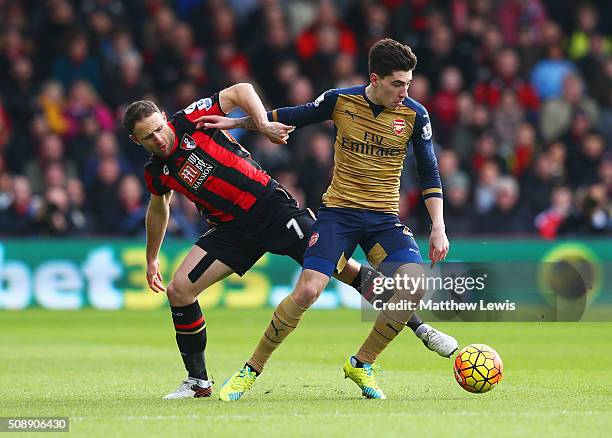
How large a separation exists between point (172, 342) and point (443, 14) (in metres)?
10.3

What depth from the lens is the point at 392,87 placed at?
8.96 meters

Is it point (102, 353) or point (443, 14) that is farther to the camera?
point (443, 14)

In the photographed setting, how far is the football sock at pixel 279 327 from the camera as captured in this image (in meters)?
9.09

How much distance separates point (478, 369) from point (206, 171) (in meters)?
2.39

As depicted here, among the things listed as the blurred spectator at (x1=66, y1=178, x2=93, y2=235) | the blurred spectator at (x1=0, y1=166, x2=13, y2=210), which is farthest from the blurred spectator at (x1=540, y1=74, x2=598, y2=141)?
the blurred spectator at (x1=0, y1=166, x2=13, y2=210)

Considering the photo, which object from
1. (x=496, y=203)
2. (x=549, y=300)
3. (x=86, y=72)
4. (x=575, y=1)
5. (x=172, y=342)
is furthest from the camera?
(x=575, y=1)

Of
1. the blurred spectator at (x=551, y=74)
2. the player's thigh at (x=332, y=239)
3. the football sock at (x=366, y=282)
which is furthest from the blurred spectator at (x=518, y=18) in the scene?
the player's thigh at (x=332, y=239)

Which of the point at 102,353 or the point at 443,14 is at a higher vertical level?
the point at 443,14

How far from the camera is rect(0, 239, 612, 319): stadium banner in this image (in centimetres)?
1870

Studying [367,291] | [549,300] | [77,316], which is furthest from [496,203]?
[367,291]

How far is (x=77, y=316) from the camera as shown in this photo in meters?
18.0

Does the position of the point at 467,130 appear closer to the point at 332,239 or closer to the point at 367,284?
the point at 367,284

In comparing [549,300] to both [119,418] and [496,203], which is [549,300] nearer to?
[496,203]

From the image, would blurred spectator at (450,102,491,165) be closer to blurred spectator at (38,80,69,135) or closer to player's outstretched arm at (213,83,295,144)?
blurred spectator at (38,80,69,135)
